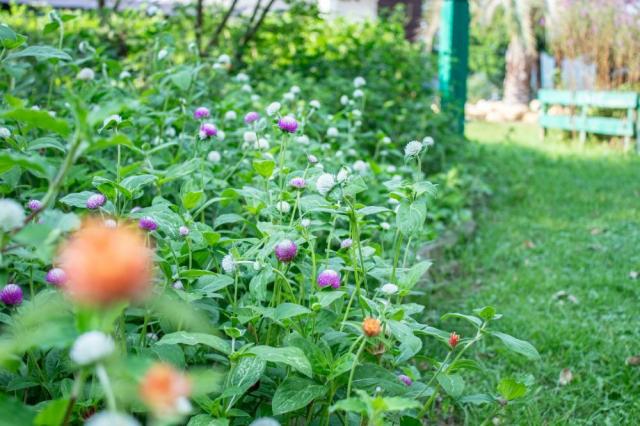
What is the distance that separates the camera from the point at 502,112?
41.8 feet

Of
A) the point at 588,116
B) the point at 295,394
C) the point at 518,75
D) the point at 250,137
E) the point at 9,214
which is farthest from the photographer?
the point at 518,75

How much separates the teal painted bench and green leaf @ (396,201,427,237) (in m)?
6.61

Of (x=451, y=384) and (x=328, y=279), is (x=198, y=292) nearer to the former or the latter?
(x=328, y=279)

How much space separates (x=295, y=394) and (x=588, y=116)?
7567mm

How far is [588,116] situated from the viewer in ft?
26.2

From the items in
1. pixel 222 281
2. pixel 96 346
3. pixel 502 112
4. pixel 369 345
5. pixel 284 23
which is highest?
pixel 284 23

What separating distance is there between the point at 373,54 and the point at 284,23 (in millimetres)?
771

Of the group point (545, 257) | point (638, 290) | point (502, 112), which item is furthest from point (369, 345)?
point (502, 112)

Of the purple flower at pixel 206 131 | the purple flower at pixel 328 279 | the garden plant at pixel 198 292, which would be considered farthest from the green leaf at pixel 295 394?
the purple flower at pixel 206 131

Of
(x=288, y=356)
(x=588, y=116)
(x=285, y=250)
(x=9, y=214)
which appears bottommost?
(x=588, y=116)

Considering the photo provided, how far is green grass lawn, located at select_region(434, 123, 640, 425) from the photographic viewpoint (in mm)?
2154

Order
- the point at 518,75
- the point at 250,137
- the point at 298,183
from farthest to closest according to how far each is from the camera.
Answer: the point at 518,75 < the point at 250,137 < the point at 298,183

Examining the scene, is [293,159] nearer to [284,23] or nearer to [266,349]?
[266,349]

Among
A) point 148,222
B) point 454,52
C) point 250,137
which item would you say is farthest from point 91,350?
point 454,52
